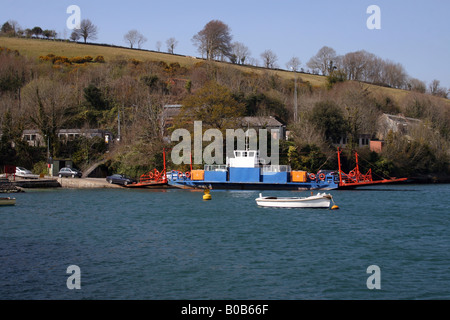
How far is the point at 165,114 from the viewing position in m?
76.0

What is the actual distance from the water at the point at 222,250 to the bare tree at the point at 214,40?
310 ft

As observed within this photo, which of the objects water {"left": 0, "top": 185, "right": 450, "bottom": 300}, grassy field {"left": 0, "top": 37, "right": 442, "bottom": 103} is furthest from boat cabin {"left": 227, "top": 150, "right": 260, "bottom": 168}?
grassy field {"left": 0, "top": 37, "right": 442, "bottom": 103}

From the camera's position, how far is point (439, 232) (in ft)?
100

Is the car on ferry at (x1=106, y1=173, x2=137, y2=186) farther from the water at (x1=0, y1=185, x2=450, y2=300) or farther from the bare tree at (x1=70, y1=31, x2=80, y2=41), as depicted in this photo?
the bare tree at (x1=70, y1=31, x2=80, y2=41)

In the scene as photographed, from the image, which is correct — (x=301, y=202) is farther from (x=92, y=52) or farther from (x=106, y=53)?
(x=92, y=52)

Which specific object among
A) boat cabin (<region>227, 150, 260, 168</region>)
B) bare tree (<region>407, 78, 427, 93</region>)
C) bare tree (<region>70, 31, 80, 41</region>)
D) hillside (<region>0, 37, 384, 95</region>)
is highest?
bare tree (<region>70, 31, 80, 41</region>)

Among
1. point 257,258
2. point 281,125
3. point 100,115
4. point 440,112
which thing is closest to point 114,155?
point 100,115

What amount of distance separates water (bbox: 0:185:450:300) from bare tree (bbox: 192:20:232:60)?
94504 mm

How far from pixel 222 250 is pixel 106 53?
105 m

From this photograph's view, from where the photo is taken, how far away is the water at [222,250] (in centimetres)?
1873

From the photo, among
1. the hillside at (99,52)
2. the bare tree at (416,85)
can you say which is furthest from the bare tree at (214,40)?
the bare tree at (416,85)

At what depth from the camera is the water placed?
61.5 feet
